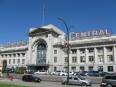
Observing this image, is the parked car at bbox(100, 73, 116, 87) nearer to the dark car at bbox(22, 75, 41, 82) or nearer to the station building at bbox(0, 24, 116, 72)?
the dark car at bbox(22, 75, 41, 82)

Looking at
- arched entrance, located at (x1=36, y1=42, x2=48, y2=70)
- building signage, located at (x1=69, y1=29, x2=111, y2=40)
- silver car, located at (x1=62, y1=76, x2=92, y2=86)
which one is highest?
building signage, located at (x1=69, y1=29, x2=111, y2=40)

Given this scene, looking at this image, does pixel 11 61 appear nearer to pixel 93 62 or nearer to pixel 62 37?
pixel 62 37

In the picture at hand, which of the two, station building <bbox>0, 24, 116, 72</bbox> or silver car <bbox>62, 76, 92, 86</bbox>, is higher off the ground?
station building <bbox>0, 24, 116, 72</bbox>

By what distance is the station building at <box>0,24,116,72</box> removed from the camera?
285ft

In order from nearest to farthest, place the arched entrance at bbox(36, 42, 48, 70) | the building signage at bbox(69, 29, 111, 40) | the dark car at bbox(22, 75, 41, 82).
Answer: the dark car at bbox(22, 75, 41, 82) < the building signage at bbox(69, 29, 111, 40) < the arched entrance at bbox(36, 42, 48, 70)

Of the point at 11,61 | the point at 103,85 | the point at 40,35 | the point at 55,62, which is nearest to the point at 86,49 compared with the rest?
the point at 55,62

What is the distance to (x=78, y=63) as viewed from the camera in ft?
310

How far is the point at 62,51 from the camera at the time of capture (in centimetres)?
9975

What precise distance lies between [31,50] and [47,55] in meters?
11.4

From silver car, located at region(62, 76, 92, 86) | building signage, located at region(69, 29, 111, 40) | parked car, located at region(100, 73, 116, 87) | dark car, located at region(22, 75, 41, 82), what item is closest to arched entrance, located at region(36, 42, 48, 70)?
building signage, located at region(69, 29, 111, 40)

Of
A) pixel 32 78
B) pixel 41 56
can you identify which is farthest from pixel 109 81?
pixel 41 56

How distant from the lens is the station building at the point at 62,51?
285ft

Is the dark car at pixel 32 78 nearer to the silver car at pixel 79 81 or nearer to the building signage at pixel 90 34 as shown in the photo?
the silver car at pixel 79 81

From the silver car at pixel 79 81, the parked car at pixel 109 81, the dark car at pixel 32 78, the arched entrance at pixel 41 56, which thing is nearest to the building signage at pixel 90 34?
the arched entrance at pixel 41 56
